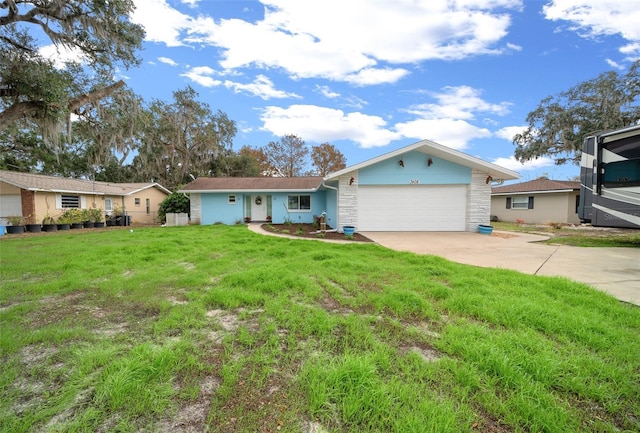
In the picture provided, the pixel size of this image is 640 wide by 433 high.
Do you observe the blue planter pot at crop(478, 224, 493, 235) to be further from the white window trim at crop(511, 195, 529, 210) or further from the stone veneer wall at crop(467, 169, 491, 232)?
the white window trim at crop(511, 195, 529, 210)

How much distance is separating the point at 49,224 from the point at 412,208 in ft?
63.3

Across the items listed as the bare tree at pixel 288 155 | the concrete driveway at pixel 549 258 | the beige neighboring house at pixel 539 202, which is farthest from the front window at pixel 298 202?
the bare tree at pixel 288 155

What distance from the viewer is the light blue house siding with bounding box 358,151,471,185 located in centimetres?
1140

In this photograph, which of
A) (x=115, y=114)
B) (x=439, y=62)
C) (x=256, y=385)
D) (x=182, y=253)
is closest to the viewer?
(x=256, y=385)

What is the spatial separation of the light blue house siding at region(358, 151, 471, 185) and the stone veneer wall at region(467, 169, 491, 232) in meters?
0.33

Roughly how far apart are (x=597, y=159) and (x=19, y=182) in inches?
989

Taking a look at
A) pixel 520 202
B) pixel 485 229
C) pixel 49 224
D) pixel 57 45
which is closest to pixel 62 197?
pixel 49 224

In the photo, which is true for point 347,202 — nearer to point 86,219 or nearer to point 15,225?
point 86,219

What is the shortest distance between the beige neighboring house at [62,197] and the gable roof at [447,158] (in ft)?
55.1

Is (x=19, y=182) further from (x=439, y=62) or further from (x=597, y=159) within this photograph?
(x=597, y=159)

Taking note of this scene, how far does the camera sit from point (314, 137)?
30.1 metres

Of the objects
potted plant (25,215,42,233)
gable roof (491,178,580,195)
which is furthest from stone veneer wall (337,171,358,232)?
potted plant (25,215,42,233)

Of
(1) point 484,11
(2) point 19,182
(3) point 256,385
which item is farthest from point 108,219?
(1) point 484,11

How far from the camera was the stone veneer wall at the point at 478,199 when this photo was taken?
447 inches
